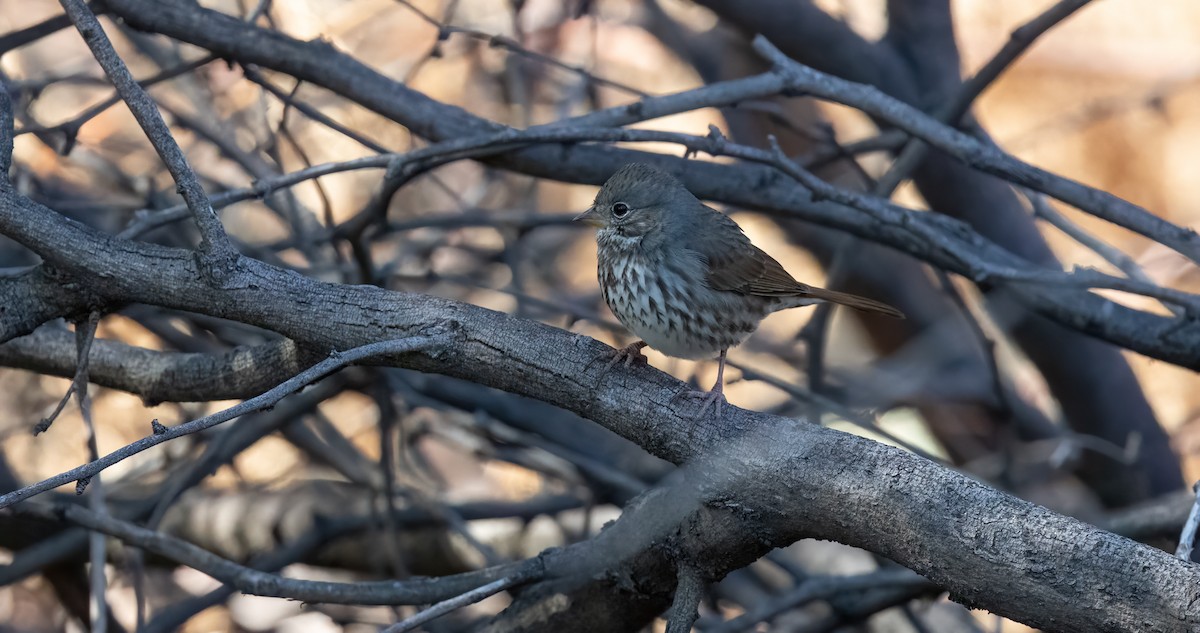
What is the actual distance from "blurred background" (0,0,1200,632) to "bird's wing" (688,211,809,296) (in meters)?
0.28

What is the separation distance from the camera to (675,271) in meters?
3.47

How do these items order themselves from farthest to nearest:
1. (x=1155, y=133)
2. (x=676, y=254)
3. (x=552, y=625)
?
1. (x=1155, y=133)
2. (x=676, y=254)
3. (x=552, y=625)

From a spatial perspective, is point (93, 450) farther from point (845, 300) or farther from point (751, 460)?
point (845, 300)

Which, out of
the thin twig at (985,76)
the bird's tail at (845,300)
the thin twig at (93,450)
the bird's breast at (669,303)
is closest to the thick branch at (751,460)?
the thin twig at (93,450)

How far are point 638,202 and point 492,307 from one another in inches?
118

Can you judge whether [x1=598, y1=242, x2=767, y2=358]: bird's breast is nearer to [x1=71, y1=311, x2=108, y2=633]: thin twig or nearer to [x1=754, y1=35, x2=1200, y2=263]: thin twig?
[x1=754, y1=35, x2=1200, y2=263]: thin twig

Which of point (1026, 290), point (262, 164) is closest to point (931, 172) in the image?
point (1026, 290)

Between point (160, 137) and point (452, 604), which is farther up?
point (160, 137)

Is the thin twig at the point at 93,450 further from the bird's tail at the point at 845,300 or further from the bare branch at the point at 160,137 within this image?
the bird's tail at the point at 845,300

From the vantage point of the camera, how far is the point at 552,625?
2654mm

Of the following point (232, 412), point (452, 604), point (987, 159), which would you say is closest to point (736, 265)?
point (987, 159)

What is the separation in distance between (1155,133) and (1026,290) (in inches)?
225

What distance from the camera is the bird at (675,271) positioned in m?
3.42

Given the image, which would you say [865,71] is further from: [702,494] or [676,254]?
[702,494]
